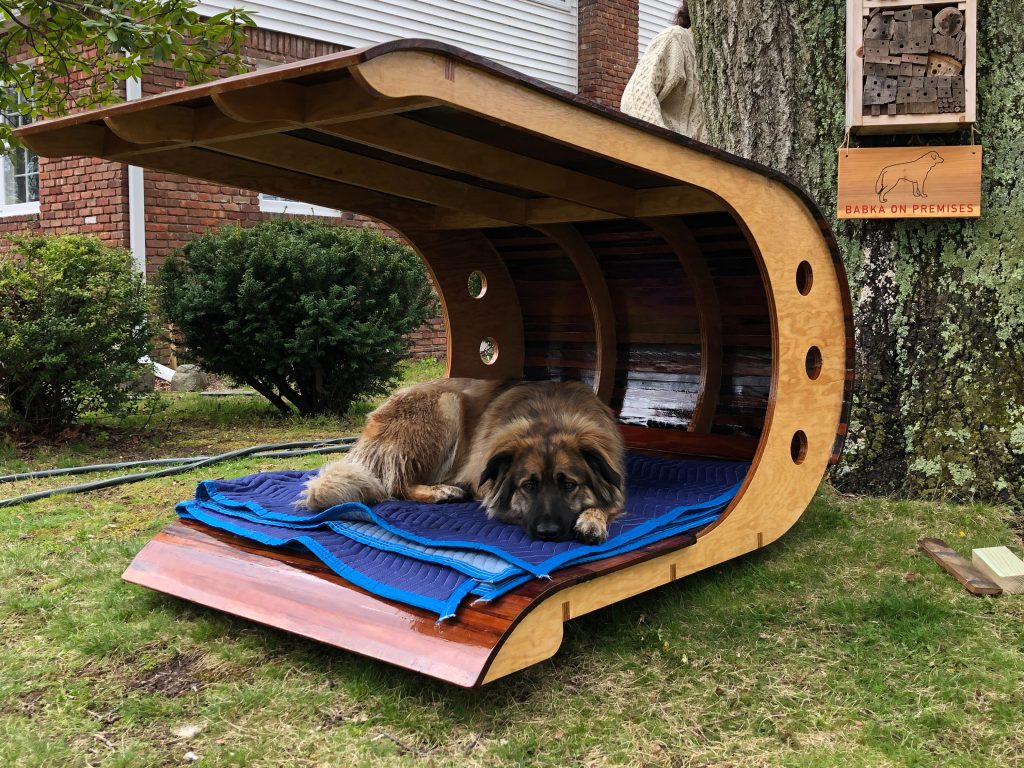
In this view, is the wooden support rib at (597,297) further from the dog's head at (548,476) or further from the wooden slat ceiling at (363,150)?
the dog's head at (548,476)

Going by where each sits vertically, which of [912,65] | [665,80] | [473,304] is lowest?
[473,304]

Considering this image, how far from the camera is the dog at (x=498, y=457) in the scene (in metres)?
3.62

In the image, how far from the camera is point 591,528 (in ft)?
10.9

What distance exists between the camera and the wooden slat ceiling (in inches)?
101

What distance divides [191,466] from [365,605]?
3629mm

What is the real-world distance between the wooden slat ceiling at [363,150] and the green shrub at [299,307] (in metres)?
3.09

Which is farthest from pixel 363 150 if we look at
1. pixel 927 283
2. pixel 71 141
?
pixel 927 283

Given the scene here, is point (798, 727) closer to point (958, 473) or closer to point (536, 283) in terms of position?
point (958, 473)

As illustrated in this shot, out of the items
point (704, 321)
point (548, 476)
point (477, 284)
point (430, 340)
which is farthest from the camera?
point (430, 340)

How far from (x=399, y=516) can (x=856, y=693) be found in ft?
5.87

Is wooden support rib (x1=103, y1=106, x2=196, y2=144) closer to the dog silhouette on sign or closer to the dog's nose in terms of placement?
the dog's nose

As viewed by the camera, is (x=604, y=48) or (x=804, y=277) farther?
(x=604, y=48)

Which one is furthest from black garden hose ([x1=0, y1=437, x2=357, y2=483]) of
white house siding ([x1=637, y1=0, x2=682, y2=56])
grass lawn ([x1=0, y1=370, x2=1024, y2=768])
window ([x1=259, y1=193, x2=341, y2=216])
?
white house siding ([x1=637, y1=0, x2=682, y2=56])

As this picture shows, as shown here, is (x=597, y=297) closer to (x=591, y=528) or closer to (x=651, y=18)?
(x=591, y=528)
